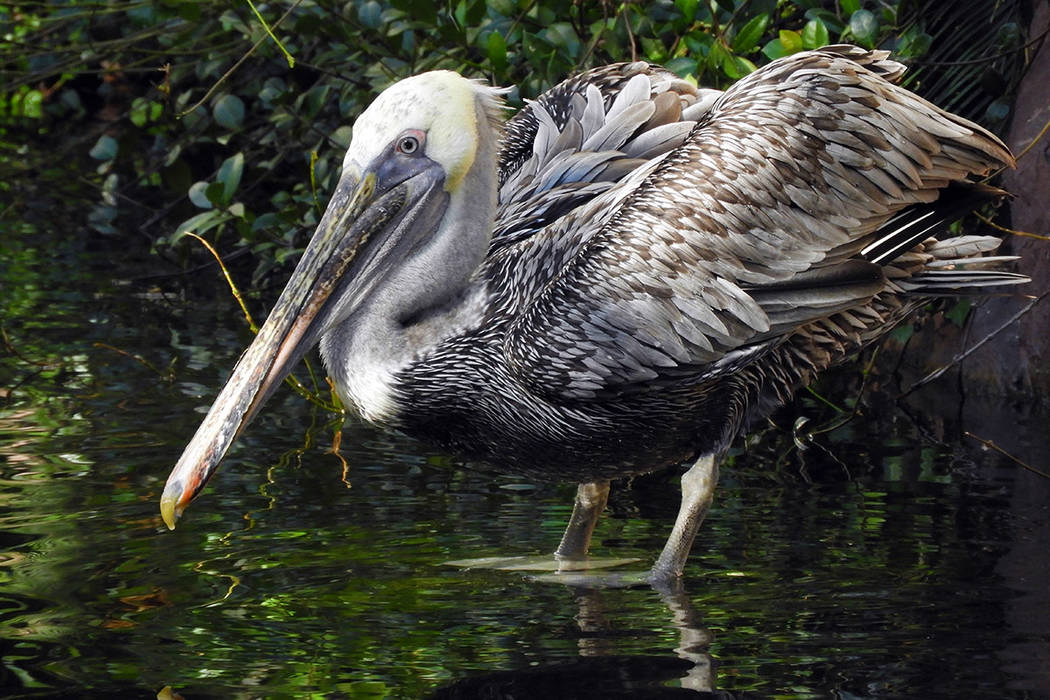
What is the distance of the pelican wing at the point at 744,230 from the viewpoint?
14.0ft

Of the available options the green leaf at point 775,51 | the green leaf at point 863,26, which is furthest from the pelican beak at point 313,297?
the green leaf at point 863,26

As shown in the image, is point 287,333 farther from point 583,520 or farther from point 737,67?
point 737,67

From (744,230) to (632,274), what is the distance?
34 cm

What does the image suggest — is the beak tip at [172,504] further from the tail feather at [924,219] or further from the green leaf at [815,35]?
the green leaf at [815,35]

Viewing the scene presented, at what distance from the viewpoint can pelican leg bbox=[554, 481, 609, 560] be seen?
469cm

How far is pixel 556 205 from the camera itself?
475 centimetres

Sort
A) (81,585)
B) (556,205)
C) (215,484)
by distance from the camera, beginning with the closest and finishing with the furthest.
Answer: (81,585)
(556,205)
(215,484)

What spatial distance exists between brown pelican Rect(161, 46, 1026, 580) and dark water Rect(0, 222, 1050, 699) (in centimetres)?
37

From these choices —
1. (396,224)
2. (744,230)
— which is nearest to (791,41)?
(744,230)

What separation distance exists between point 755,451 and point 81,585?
102 inches

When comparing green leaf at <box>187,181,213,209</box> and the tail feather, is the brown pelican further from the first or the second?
green leaf at <box>187,181,213,209</box>

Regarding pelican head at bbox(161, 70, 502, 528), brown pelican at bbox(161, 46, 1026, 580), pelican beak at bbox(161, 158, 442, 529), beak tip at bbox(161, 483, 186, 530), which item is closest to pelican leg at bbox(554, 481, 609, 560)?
brown pelican at bbox(161, 46, 1026, 580)

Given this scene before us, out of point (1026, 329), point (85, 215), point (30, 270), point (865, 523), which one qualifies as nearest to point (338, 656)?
point (865, 523)

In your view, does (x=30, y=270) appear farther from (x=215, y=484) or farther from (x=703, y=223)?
(x=703, y=223)
